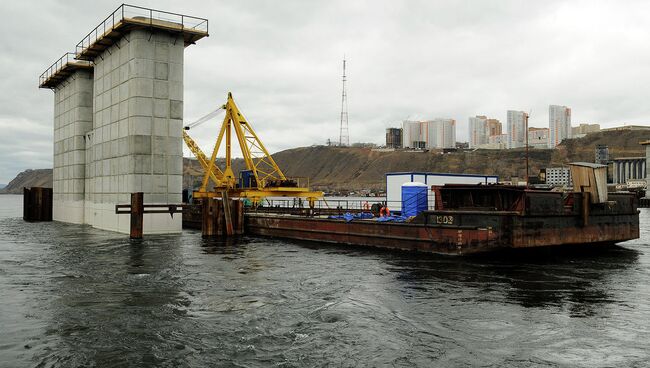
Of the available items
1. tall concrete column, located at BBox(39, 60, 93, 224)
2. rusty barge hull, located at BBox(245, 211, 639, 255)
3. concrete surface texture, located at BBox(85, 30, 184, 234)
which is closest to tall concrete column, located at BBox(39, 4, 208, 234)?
concrete surface texture, located at BBox(85, 30, 184, 234)

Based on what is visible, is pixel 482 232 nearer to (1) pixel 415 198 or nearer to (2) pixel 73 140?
(1) pixel 415 198

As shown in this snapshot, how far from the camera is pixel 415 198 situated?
93.9ft

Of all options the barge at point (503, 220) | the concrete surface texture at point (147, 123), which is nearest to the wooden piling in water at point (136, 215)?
the concrete surface texture at point (147, 123)

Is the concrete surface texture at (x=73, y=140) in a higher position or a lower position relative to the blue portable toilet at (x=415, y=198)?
higher

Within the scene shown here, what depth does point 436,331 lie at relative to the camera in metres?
12.0

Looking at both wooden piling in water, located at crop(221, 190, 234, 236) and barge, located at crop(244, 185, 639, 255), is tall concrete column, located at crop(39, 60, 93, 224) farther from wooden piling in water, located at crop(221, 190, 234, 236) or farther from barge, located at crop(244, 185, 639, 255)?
barge, located at crop(244, 185, 639, 255)

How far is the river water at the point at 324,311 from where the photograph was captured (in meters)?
10.3

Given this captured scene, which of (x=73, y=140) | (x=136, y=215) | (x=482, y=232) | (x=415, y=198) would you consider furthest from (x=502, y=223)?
(x=73, y=140)

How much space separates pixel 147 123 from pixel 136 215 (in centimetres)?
655

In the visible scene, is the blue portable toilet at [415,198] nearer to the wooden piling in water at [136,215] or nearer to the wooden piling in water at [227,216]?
the wooden piling in water at [227,216]

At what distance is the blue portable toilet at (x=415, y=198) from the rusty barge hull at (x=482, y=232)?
260cm

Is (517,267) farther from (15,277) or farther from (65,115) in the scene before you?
(65,115)

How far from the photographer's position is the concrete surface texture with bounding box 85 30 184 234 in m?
33.4

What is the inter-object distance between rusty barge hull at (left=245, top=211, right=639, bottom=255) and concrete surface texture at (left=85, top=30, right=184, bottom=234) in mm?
12719
